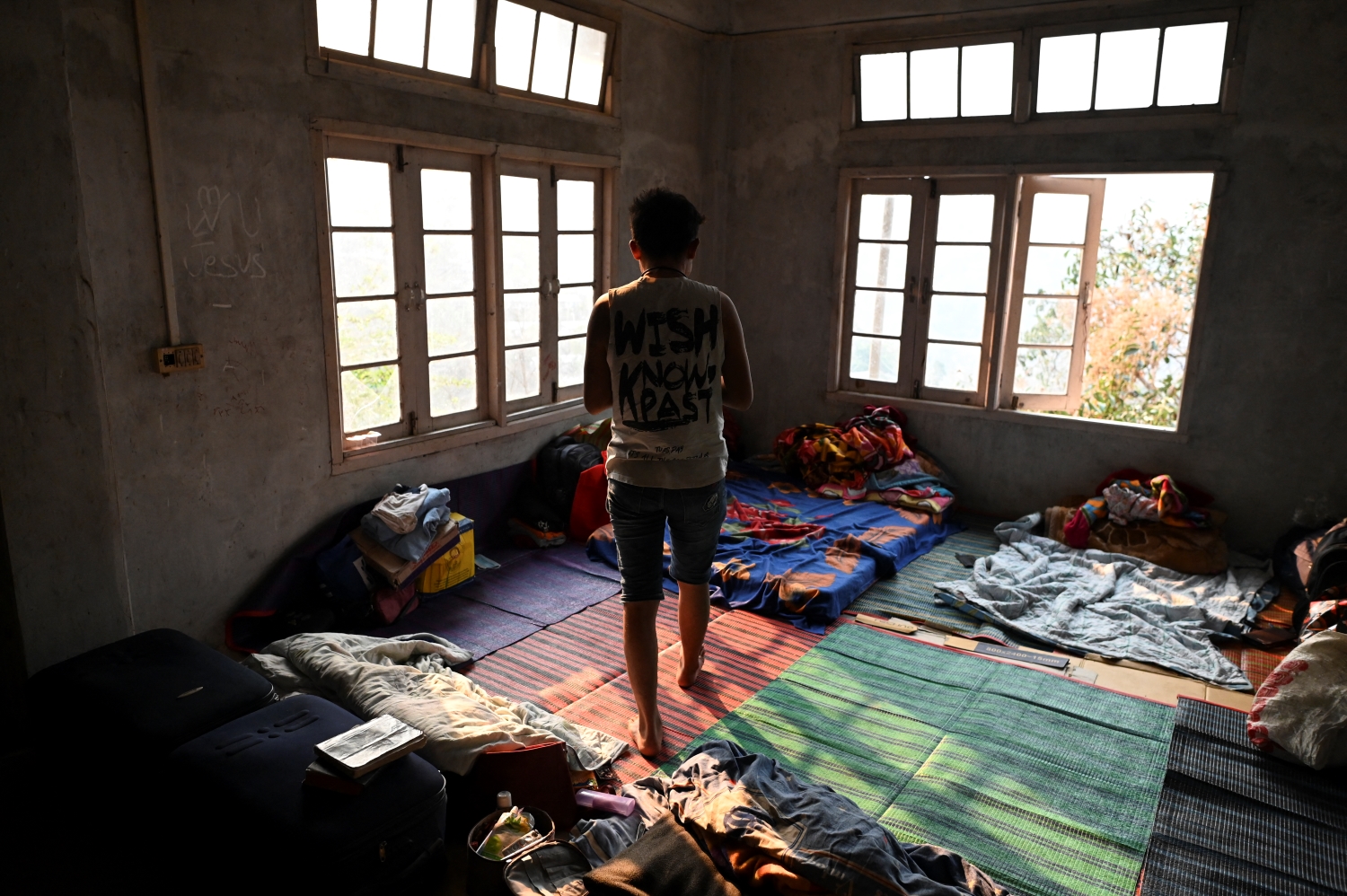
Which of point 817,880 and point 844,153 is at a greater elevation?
point 844,153

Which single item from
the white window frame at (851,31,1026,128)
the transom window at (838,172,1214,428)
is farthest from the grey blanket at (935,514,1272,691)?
the white window frame at (851,31,1026,128)

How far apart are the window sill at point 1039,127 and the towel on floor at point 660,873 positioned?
188 inches

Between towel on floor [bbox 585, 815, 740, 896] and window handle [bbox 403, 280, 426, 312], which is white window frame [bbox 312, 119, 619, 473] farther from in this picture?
towel on floor [bbox 585, 815, 740, 896]

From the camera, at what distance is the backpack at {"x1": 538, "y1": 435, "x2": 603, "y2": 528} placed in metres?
5.25

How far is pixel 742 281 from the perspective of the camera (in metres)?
6.68

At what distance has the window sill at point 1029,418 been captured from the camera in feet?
17.3

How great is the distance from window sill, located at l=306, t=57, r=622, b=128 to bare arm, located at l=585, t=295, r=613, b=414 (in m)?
2.09

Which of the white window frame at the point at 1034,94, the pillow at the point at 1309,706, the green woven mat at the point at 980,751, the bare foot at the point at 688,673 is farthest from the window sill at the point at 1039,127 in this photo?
the bare foot at the point at 688,673

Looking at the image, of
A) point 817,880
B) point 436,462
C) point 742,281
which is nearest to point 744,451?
point 742,281

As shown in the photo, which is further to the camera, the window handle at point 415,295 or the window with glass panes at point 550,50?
the window with glass panes at point 550,50

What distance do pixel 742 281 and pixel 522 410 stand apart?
2.21 metres

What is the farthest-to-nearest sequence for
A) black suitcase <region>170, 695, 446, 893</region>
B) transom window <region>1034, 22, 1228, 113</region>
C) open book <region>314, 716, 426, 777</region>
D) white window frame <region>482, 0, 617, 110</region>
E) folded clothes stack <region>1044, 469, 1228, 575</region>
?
1. transom window <region>1034, 22, 1228, 113</region>
2. folded clothes stack <region>1044, 469, 1228, 575</region>
3. white window frame <region>482, 0, 617, 110</region>
4. open book <region>314, 716, 426, 777</region>
5. black suitcase <region>170, 695, 446, 893</region>

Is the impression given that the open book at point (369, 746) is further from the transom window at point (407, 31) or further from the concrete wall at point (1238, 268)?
the concrete wall at point (1238, 268)

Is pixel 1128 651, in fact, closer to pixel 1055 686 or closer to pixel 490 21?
pixel 1055 686
